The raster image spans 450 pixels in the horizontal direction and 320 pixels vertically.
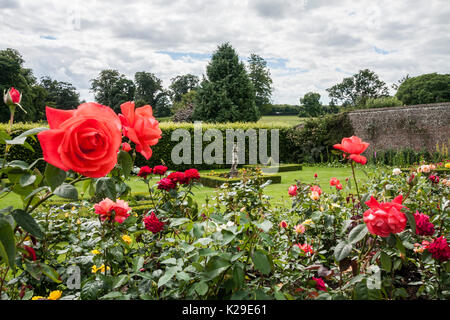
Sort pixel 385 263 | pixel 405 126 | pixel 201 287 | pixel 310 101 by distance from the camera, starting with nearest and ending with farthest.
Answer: pixel 201 287, pixel 385 263, pixel 405 126, pixel 310 101

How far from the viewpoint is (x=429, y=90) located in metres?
38.7

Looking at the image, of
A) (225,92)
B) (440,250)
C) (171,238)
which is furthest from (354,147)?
(225,92)

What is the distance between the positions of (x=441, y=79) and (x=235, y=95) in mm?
29376

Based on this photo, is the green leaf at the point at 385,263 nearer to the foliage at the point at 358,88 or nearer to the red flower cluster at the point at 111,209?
the red flower cluster at the point at 111,209

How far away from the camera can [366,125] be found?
1463cm

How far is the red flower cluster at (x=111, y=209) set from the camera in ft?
4.57

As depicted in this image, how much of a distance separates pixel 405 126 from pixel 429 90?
30922mm

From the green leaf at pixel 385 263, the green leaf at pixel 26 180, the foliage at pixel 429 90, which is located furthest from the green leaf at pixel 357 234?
the foliage at pixel 429 90

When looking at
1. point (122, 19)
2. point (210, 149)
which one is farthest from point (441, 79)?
point (122, 19)

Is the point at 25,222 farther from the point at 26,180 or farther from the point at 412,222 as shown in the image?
the point at 412,222

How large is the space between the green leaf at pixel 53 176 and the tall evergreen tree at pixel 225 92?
2206cm

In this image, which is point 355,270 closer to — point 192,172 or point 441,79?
point 192,172

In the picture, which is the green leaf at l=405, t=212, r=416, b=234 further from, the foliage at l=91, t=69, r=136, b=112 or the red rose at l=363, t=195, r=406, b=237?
the foliage at l=91, t=69, r=136, b=112
